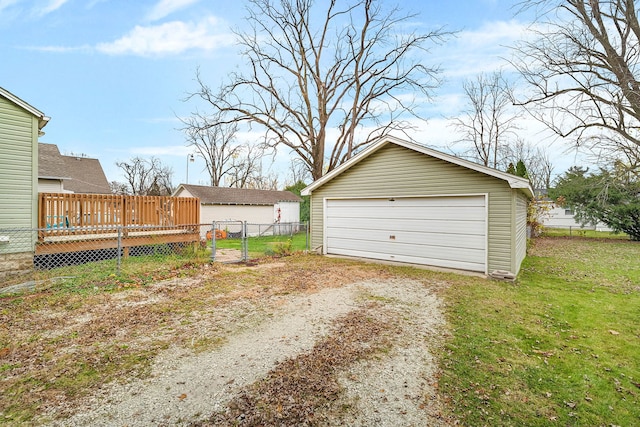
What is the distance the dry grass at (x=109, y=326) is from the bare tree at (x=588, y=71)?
21.0 feet

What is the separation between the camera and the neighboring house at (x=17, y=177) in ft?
24.0

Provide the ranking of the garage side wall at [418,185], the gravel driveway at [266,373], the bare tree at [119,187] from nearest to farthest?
the gravel driveway at [266,373] < the garage side wall at [418,185] < the bare tree at [119,187]

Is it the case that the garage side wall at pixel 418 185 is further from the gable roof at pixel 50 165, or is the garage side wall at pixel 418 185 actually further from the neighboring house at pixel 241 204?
the gable roof at pixel 50 165

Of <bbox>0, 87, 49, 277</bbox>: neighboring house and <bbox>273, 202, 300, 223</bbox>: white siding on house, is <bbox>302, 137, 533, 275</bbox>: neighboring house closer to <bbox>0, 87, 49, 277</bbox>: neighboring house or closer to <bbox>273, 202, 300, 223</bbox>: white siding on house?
<bbox>0, 87, 49, 277</bbox>: neighboring house

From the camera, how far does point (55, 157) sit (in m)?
14.8

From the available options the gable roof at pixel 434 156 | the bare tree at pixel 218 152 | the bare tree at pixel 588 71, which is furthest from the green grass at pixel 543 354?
the bare tree at pixel 218 152

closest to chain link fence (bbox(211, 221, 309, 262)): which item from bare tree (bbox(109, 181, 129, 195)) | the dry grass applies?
the dry grass

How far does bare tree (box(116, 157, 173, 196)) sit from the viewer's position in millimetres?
31148

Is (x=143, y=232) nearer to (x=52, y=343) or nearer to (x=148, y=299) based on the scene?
(x=148, y=299)

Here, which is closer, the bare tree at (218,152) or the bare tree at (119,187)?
the bare tree at (119,187)

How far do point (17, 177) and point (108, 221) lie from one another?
245cm

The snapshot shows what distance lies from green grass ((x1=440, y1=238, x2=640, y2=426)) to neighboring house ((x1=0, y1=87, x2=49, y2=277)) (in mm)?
9896

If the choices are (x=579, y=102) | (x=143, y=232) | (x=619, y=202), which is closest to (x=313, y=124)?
(x=143, y=232)

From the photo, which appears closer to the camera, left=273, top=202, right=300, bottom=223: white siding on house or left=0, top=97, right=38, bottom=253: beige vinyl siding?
left=0, top=97, right=38, bottom=253: beige vinyl siding
